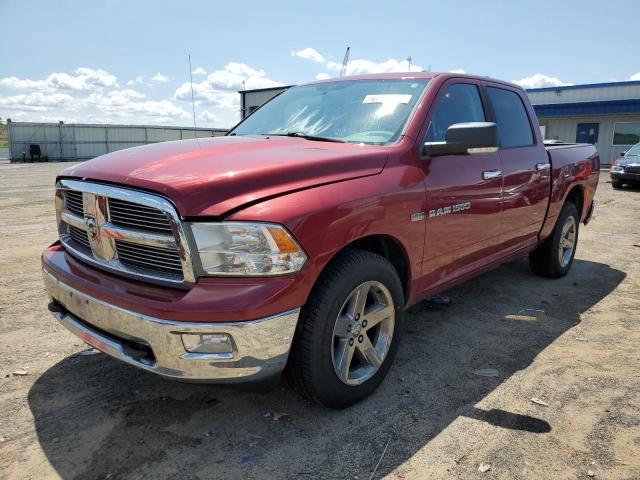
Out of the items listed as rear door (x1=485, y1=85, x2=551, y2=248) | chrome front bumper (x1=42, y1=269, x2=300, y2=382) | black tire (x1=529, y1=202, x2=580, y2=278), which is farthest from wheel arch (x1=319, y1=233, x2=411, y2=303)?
black tire (x1=529, y1=202, x2=580, y2=278)

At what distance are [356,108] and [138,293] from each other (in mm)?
1941

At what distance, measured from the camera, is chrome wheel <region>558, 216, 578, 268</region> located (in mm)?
5344

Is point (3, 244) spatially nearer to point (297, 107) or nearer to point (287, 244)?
point (297, 107)

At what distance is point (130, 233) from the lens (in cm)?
→ 236

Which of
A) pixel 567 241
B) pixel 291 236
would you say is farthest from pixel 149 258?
pixel 567 241

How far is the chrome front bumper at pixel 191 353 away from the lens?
7.11 ft

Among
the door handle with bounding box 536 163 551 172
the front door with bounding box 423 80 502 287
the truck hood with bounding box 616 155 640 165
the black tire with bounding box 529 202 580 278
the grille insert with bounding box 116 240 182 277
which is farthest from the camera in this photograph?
the truck hood with bounding box 616 155 640 165

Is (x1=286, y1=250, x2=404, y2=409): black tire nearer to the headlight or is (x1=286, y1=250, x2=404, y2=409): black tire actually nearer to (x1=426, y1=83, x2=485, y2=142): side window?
the headlight

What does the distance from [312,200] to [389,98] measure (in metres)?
1.35

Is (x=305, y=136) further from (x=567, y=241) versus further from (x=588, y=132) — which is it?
(x=588, y=132)

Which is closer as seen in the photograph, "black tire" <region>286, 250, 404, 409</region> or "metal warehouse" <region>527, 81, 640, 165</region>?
"black tire" <region>286, 250, 404, 409</region>

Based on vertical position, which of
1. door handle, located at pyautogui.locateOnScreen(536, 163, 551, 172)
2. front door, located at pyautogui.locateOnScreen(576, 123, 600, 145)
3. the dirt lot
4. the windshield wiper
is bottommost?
the dirt lot

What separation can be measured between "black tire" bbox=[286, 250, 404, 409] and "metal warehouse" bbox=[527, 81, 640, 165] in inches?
1061

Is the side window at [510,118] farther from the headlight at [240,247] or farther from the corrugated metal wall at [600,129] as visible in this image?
the corrugated metal wall at [600,129]
